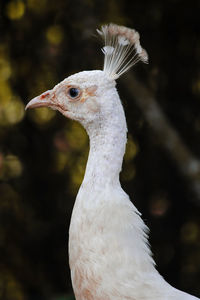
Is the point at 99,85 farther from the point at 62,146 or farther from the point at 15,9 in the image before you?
the point at 15,9

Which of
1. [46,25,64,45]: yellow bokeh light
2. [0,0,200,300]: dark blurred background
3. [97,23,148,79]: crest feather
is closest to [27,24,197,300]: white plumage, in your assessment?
[97,23,148,79]: crest feather

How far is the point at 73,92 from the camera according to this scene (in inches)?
65.5

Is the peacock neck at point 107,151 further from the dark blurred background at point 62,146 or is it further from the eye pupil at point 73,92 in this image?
the dark blurred background at point 62,146

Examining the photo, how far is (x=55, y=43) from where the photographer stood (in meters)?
4.06

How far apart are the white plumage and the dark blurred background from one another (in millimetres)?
2289

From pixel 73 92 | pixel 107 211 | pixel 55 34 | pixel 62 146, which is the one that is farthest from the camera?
pixel 55 34

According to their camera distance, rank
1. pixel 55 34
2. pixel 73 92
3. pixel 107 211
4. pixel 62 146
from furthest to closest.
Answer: pixel 55 34, pixel 62 146, pixel 73 92, pixel 107 211

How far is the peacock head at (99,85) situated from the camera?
1.61 metres

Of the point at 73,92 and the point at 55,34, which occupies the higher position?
the point at 55,34

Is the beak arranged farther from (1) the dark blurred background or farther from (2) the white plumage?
(1) the dark blurred background

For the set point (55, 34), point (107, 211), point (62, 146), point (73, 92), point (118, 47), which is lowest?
point (62, 146)

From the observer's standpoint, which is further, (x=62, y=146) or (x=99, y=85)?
(x=62, y=146)

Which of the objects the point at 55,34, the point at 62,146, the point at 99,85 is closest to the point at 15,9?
the point at 55,34

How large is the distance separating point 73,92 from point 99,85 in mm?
91
